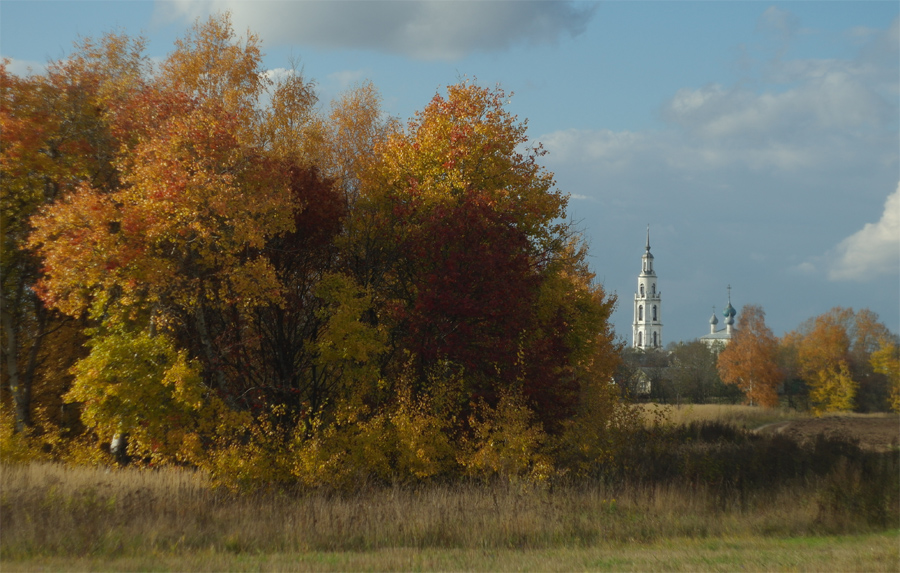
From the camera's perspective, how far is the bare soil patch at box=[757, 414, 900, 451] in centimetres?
3303

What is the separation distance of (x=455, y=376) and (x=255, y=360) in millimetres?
5994

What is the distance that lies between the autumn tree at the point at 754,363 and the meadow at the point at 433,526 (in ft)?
166

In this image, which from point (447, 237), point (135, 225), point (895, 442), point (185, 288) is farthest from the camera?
point (895, 442)

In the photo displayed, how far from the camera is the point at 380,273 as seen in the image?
21719 millimetres

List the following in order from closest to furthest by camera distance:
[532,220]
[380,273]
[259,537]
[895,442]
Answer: [259,537] → [380,273] → [532,220] → [895,442]

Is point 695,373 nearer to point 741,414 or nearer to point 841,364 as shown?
point 841,364

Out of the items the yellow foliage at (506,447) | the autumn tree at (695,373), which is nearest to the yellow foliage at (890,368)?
the autumn tree at (695,373)

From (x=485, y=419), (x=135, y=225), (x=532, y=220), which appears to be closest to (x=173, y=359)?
(x=135, y=225)

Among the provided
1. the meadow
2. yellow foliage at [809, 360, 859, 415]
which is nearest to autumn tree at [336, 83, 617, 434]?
the meadow

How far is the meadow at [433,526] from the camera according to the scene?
10.3m

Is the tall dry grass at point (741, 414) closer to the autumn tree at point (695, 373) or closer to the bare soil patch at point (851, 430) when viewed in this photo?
the bare soil patch at point (851, 430)

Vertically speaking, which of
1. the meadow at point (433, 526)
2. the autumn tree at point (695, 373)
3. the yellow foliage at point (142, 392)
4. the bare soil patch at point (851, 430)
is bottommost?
the meadow at point (433, 526)

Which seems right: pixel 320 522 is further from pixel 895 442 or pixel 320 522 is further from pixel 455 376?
pixel 895 442

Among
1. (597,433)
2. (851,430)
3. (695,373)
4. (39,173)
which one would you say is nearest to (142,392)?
(39,173)
